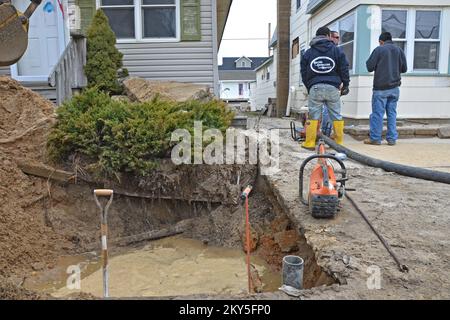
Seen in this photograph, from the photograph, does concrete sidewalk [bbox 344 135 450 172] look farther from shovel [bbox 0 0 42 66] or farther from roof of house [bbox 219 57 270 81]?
roof of house [bbox 219 57 270 81]

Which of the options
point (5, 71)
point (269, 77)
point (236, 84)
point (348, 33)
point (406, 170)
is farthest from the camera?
point (236, 84)

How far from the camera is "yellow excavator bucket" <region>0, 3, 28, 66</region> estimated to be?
9.76ft

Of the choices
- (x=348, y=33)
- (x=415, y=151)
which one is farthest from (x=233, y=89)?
(x=415, y=151)

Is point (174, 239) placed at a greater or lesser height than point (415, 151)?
lesser

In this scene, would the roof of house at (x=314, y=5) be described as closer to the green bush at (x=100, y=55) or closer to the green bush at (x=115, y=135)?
the green bush at (x=100, y=55)

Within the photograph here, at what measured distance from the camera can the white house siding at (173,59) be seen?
29.5 ft

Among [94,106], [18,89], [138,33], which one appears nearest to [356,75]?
[138,33]

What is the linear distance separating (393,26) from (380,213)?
6.88 meters

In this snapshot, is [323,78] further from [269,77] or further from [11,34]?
[269,77]

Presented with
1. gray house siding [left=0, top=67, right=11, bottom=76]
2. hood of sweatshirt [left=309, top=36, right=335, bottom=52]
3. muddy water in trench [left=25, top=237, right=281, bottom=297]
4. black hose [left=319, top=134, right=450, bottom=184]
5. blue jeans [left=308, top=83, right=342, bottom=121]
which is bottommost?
muddy water in trench [left=25, top=237, right=281, bottom=297]

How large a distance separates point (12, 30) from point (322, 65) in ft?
15.1

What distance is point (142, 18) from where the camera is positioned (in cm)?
902

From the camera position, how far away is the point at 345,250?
2725 mm

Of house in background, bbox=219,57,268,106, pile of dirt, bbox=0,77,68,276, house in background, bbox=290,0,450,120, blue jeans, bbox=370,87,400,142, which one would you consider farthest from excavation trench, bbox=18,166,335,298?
house in background, bbox=219,57,268,106
